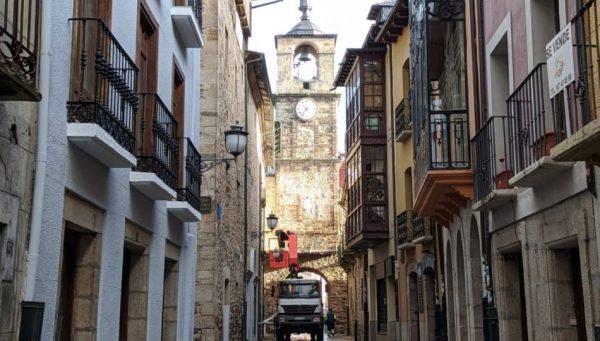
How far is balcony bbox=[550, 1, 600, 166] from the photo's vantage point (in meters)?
5.34

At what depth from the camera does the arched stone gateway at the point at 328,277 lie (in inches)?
1732

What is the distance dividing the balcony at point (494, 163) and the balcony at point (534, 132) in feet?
1.06

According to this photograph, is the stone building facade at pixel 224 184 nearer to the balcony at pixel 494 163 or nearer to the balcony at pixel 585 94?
the balcony at pixel 494 163

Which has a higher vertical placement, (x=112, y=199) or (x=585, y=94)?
(x=585, y=94)

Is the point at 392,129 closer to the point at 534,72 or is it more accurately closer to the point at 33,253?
the point at 534,72

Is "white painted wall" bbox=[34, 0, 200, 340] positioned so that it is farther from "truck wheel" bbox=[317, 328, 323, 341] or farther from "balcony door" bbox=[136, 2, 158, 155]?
"truck wheel" bbox=[317, 328, 323, 341]

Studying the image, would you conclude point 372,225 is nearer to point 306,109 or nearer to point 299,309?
point 299,309

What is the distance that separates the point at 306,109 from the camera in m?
48.9

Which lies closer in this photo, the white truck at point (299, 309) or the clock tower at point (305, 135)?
the white truck at point (299, 309)

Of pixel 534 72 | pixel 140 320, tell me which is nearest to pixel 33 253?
pixel 140 320

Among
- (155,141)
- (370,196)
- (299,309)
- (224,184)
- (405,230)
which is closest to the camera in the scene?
(155,141)

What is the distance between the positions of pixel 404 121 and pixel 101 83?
13.6 metres

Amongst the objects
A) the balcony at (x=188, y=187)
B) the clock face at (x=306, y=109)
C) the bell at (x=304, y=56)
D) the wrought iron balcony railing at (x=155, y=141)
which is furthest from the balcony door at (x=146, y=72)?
the clock face at (x=306, y=109)

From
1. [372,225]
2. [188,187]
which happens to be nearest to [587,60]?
[188,187]
